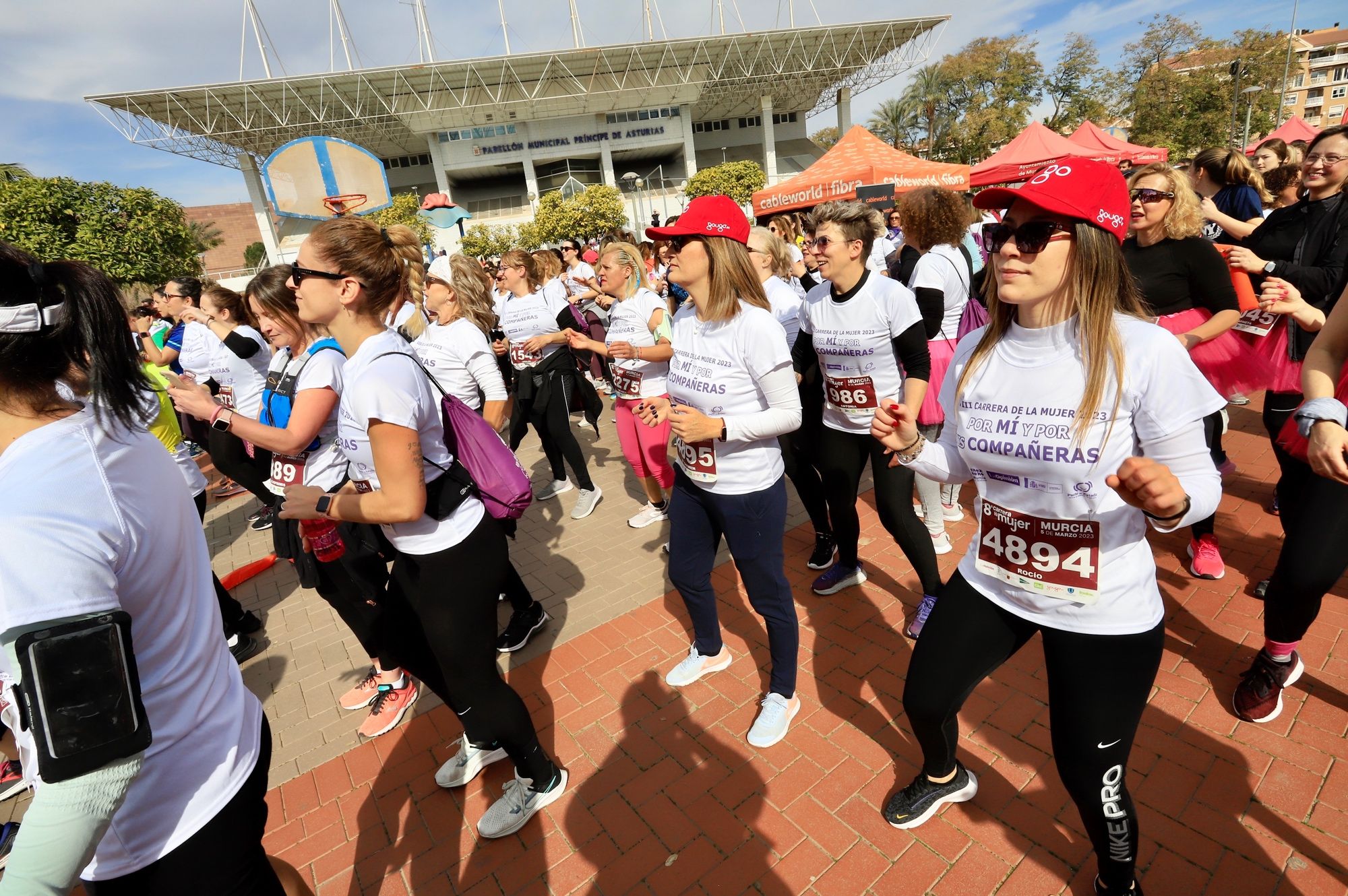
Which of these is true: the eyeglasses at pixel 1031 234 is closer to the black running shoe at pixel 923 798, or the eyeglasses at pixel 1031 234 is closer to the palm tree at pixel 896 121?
the black running shoe at pixel 923 798

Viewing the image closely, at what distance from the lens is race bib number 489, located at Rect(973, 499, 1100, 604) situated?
1.69m

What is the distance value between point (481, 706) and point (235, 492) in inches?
290

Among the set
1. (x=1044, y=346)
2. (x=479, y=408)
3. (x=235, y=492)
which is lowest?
(x=235, y=492)

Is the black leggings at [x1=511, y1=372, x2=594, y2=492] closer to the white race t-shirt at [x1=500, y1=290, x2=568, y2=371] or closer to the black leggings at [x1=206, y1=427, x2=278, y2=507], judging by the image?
the white race t-shirt at [x1=500, y1=290, x2=568, y2=371]

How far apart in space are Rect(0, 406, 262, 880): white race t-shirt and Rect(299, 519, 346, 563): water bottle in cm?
136

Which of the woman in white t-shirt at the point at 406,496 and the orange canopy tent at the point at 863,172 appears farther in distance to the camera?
the orange canopy tent at the point at 863,172

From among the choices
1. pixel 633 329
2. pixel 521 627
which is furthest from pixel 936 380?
pixel 521 627

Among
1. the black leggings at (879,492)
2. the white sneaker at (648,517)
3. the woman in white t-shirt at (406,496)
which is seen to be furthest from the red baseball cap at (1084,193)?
the white sneaker at (648,517)

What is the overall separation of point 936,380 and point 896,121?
226 feet

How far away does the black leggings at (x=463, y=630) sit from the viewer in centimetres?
223

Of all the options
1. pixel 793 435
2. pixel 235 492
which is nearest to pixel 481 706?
pixel 793 435

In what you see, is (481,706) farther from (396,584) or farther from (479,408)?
(479,408)

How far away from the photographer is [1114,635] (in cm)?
169

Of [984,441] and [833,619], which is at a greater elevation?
[984,441]
